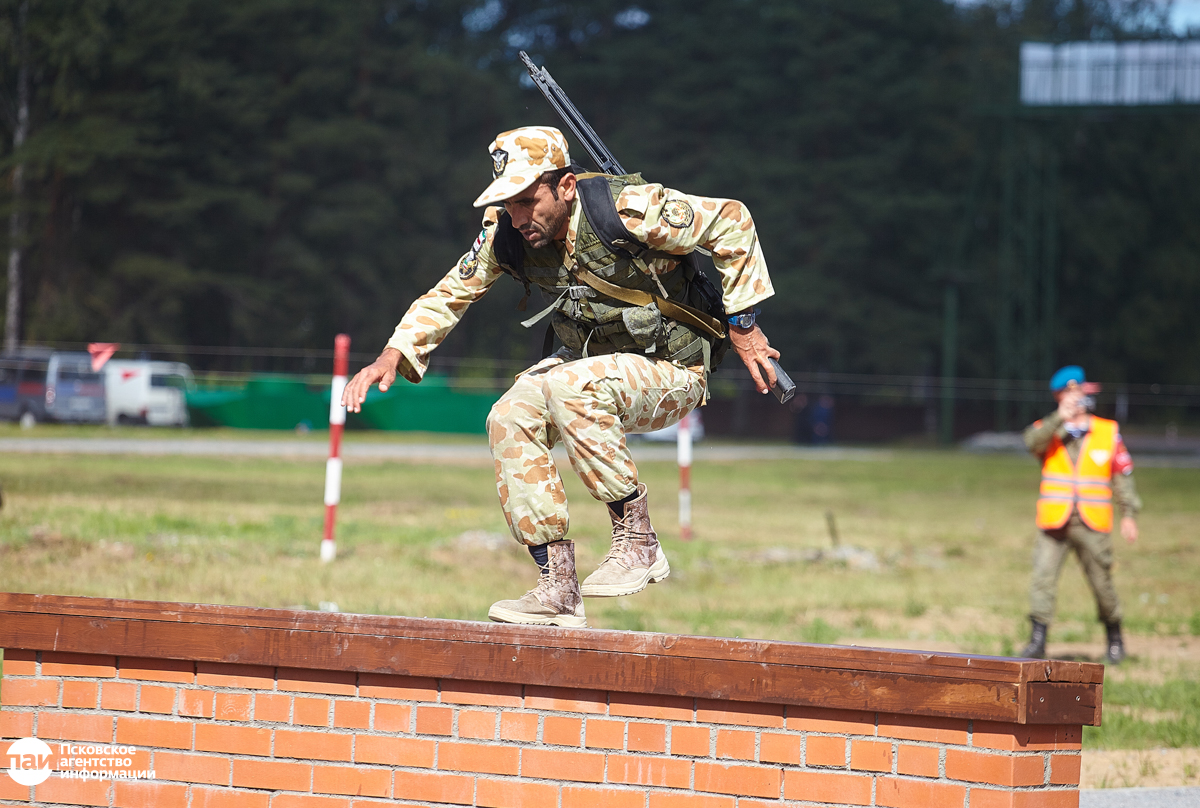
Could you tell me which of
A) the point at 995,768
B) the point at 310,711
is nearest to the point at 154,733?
→ the point at 310,711

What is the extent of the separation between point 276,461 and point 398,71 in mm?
26606

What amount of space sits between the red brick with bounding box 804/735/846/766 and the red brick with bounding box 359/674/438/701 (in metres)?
1.04

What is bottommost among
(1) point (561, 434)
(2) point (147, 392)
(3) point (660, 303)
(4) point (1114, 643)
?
(4) point (1114, 643)

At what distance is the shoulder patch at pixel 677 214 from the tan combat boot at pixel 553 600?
1039 millimetres

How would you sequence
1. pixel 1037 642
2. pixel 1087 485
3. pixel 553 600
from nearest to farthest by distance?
1. pixel 553 600
2. pixel 1037 642
3. pixel 1087 485

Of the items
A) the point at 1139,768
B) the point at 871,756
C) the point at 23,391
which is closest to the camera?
the point at 871,756

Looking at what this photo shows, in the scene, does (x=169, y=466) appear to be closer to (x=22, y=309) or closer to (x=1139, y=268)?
(x=22, y=309)

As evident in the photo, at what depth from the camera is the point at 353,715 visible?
368cm

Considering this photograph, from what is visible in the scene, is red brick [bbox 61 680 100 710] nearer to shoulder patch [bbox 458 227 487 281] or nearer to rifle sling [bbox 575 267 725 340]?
shoulder patch [bbox 458 227 487 281]

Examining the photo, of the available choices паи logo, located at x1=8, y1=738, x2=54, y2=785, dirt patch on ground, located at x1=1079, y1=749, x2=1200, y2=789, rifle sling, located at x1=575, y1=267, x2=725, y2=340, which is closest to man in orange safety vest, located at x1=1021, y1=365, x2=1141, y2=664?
dirt patch on ground, located at x1=1079, y1=749, x2=1200, y2=789

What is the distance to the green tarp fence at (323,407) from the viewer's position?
28.0 meters

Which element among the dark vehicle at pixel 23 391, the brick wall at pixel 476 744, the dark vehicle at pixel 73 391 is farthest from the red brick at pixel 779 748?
the dark vehicle at pixel 73 391

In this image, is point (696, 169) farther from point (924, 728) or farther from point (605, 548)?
point (924, 728)

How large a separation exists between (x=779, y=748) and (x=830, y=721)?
16cm
